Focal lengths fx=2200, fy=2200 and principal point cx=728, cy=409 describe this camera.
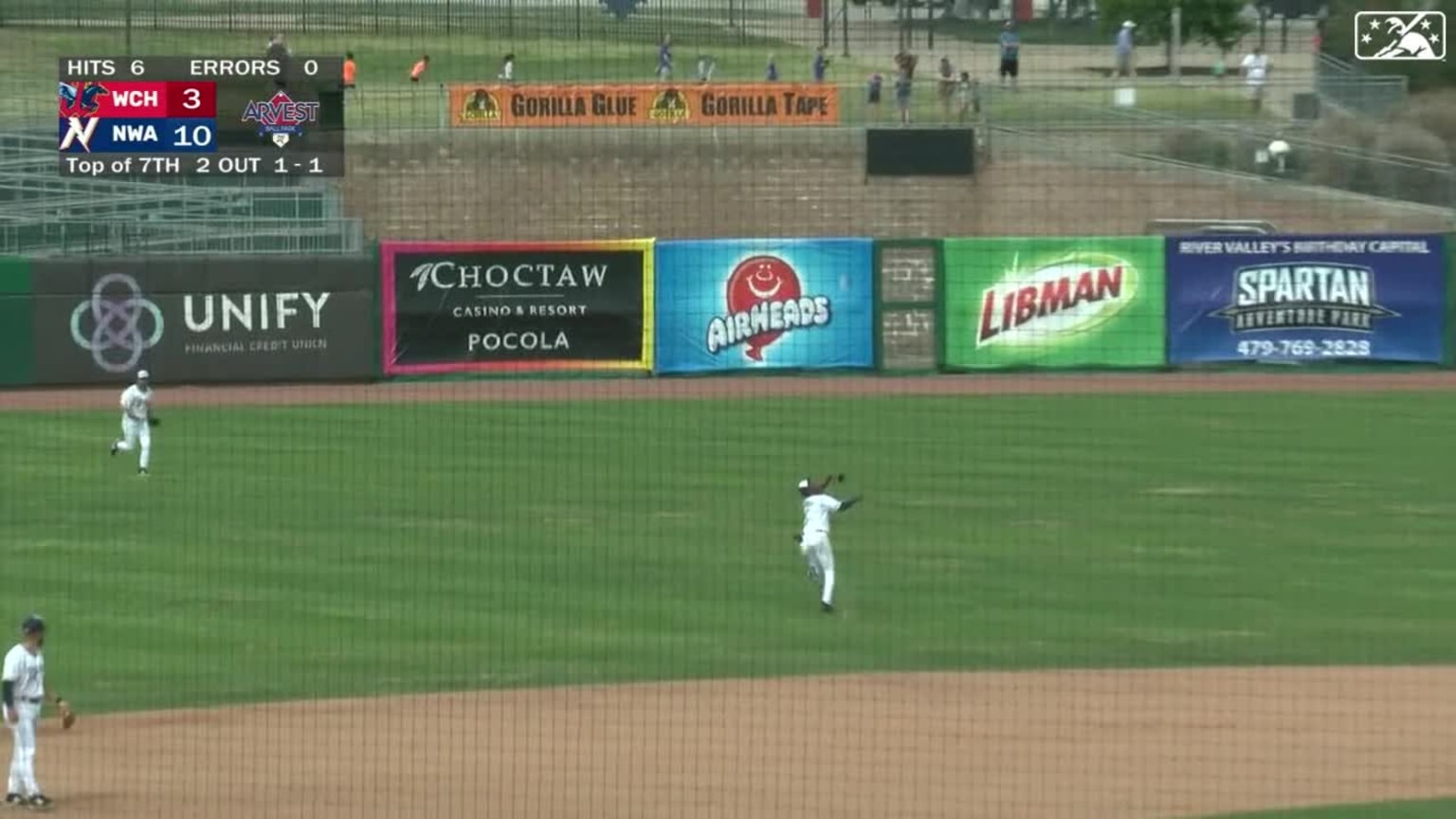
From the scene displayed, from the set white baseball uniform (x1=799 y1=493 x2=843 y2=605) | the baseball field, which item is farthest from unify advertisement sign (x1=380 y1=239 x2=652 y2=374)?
white baseball uniform (x1=799 y1=493 x2=843 y2=605)

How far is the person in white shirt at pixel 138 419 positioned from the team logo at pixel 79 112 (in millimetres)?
10225

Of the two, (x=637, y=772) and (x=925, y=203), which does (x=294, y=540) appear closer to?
(x=637, y=772)

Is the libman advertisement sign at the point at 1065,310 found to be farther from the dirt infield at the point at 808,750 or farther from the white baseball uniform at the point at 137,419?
the dirt infield at the point at 808,750

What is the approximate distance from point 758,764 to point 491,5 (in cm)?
2946

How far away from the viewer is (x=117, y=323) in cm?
3086

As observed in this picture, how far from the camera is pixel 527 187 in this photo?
39.8 m

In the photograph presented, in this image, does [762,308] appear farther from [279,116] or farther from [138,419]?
[138,419]

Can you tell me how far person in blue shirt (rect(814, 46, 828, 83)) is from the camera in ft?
132

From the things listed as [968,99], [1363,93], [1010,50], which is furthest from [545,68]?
[1363,93]

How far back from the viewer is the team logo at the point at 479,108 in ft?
134

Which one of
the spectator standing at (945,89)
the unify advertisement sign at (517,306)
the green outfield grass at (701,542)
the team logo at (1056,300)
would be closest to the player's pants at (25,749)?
the green outfield grass at (701,542)

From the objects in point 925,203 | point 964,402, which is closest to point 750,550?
point 964,402

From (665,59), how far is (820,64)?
2.89m

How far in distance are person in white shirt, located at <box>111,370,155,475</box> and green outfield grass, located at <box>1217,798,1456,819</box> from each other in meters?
15.0
